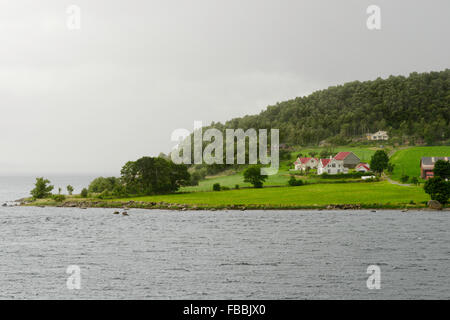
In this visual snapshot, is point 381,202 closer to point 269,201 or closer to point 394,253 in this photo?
point 269,201

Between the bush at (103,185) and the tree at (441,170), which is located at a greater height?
the tree at (441,170)

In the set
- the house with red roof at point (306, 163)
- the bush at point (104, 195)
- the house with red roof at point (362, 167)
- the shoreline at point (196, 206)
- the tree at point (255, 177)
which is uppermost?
the house with red roof at point (306, 163)

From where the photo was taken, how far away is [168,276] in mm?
41938

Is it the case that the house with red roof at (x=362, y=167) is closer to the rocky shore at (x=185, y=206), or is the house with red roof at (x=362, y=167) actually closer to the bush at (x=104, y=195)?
the rocky shore at (x=185, y=206)

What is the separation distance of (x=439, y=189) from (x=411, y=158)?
2502 inches

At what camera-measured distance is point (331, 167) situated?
499 feet

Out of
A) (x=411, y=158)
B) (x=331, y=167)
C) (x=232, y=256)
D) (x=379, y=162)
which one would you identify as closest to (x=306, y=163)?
(x=331, y=167)

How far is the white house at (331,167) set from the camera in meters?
151

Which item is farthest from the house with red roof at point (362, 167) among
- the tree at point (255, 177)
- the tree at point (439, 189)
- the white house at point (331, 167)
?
the tree at point (439, 189)

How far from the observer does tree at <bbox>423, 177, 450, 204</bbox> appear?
93625 millimetres

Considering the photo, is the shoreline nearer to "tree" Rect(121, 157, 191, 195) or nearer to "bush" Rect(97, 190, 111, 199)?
"bush" Rect(97, 190, 111, 199)

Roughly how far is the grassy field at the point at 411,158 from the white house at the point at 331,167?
17282 millimetres

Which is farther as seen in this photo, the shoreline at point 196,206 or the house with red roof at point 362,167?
the house with red roof at point 362,167
